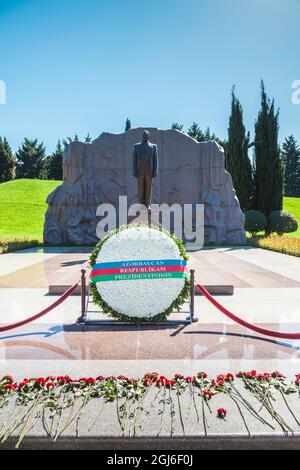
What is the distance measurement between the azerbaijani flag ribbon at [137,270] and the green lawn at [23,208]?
682 inches

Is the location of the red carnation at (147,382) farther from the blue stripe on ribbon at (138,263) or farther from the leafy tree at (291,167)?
the leafy tree at (291,167)

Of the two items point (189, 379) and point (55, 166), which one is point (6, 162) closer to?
point (55, 166)

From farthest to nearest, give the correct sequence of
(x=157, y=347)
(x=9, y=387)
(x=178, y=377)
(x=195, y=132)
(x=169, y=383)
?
(x=195, y=132) → (x=157, y=347) → (x=178, y=377) → (x=169, y=383) → (x=9, y=387)

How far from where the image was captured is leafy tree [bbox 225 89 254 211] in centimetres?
2522

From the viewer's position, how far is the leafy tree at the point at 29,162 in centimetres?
5606

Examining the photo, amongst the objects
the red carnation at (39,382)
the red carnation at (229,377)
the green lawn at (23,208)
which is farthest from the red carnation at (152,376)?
the green lawn at (23,208)

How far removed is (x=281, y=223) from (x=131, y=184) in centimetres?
1023

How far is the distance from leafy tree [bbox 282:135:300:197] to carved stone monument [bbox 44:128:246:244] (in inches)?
1553

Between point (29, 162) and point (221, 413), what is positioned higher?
point (29, 162)

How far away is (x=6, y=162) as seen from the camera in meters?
52.1

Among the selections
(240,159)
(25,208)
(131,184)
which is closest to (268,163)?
(240,159)

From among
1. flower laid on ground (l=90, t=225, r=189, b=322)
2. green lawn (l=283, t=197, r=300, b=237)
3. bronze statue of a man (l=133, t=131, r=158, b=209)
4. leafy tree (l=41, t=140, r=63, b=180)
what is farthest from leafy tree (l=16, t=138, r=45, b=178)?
flower laid on ground (l=90, t=225, r=189, b=322)

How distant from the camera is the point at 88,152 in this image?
1808 cm

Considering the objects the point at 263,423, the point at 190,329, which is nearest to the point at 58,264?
the point at 190,329
